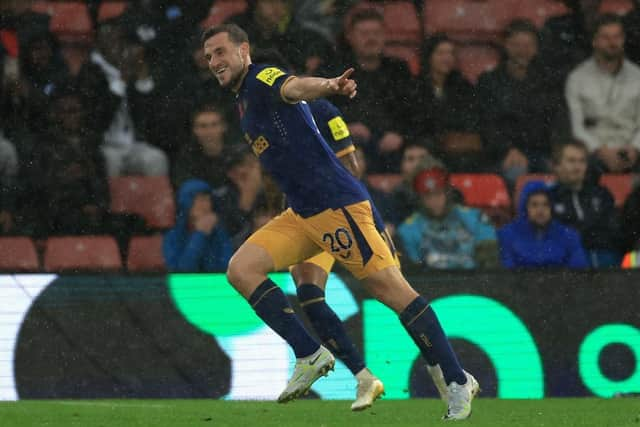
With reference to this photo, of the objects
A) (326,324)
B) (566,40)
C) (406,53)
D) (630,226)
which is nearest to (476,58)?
(406,53)

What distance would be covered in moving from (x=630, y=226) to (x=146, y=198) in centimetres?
342

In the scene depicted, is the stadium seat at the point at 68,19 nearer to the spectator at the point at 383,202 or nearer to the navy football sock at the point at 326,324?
the spectator at the point at 383,202

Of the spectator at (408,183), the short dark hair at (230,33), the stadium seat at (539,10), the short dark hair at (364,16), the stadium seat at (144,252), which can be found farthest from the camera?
the stadium seat at (539,10)

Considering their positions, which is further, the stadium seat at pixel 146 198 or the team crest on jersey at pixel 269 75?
the stadium seat at pixel 146 198

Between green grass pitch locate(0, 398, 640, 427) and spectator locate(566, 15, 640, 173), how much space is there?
3152mm

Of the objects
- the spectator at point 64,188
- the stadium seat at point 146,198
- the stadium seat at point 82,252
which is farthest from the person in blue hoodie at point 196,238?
the spectator at point 64,188

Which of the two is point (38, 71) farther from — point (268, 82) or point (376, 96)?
point (268, 82)

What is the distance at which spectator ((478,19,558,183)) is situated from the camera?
973 centimetres

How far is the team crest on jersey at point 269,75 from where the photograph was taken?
5512 mm

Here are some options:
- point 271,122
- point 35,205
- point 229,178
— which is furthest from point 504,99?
point 271,122

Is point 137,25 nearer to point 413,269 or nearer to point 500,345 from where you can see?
point 413,269

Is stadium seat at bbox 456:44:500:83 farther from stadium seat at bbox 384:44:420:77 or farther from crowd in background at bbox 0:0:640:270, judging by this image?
stadium seat at bbox 384:44:420:77

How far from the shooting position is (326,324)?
6273mm

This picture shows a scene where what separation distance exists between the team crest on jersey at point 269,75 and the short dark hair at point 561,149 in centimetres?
383
